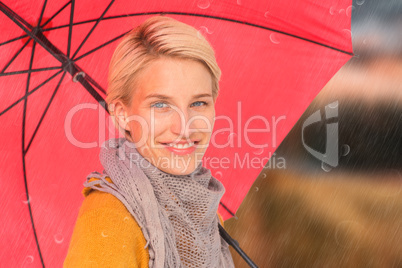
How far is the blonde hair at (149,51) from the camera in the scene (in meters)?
1.19

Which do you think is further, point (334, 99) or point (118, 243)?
point (334, 99)

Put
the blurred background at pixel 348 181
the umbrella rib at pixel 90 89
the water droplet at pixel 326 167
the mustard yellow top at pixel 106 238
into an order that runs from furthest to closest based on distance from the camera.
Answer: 1. the water droplet at pixel 326 167
2. the blurred background at pixel 348 181
3. the umbrella rib at pixel 90 89
4. the mustard yellow top at pixel 106 238

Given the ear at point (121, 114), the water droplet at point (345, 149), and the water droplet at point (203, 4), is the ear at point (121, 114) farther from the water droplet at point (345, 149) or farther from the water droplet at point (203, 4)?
the water droplet at point (345, 149)

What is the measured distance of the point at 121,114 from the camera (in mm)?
1272

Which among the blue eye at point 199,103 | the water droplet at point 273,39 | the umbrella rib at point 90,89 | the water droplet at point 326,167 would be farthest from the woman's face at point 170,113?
the water droplet at point 326,167

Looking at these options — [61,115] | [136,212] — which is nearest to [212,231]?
[136,212]

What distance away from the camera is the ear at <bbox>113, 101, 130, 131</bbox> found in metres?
1.26

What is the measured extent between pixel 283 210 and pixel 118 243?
125 inches

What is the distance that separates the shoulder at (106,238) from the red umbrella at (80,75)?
21.4 inches

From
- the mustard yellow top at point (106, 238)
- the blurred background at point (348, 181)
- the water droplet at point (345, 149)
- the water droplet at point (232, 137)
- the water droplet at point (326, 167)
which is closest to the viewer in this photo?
the mustard yellow top at point (106, 238)

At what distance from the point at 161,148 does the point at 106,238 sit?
0.31m

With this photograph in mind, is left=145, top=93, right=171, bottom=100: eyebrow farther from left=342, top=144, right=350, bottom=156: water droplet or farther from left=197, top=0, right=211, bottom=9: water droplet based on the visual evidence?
left=342, top=144, right=350, bottom=156: water droplet

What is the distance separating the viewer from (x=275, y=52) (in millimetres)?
1682

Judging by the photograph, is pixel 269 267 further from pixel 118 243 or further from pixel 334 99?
pixel 118 243
